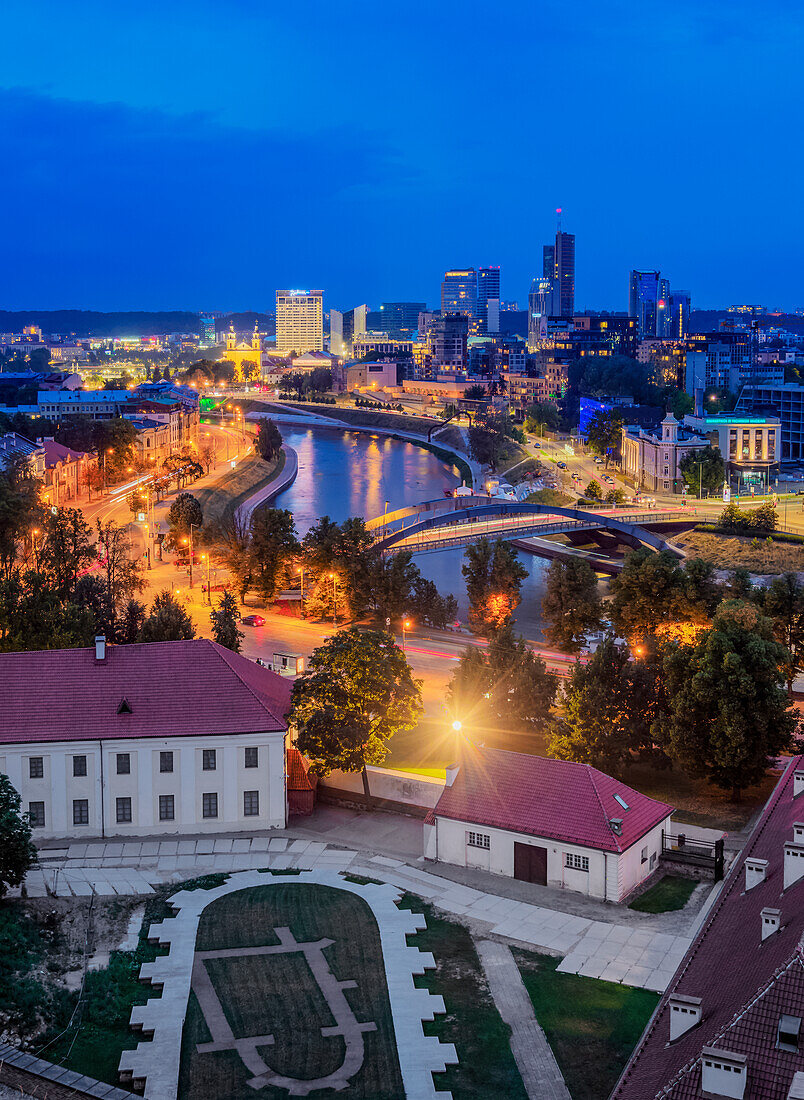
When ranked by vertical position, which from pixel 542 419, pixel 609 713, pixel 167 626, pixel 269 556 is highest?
pixel 542 419

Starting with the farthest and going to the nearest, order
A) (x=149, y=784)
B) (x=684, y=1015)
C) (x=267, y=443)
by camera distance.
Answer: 1. (x=267, y=443)
2. (x=149, y=784)
3. (x=684, y=1015)

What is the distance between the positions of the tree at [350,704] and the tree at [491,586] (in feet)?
67.2

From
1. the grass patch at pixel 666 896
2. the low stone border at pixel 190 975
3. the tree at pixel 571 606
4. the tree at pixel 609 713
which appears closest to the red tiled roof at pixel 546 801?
the grass patch at pixel 666 896

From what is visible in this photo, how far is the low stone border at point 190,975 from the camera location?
676 inches

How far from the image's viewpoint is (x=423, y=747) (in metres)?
33.2

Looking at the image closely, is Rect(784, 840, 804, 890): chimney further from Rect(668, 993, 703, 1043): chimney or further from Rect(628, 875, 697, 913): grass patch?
Rect(628, 875, 697, 913): grass patch

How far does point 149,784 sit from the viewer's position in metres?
26.9

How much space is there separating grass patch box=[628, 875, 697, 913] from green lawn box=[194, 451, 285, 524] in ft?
188

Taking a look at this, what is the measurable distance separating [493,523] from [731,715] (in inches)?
1540

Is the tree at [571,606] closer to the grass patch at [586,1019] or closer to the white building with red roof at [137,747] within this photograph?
the white building with red roof at [137,747]

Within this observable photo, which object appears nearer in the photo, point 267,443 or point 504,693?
point 504,693

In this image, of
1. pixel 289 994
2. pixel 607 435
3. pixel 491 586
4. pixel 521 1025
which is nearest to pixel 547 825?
pixel 521 1025

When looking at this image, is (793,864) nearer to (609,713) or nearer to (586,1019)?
(586,1019)

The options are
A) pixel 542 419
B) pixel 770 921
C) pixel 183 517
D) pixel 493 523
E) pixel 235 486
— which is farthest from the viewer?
pixel 542 419
